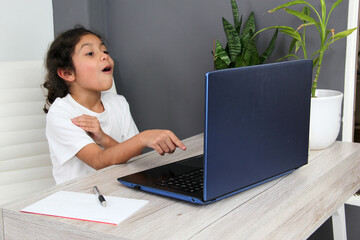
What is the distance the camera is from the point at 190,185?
3.33ft

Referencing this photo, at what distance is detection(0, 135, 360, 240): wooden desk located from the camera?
82 cm

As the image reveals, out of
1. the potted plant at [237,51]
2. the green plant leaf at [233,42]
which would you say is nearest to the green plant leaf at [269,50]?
the potted plant at [237,51]

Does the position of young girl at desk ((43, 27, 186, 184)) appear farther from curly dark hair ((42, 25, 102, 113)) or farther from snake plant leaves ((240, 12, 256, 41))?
snake plant leaves ((240, 12, 256, 41))

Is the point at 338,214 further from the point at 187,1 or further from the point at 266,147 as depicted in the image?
the point at 187,1

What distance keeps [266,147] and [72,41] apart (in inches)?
37.2

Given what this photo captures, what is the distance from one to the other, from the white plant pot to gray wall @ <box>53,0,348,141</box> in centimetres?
39

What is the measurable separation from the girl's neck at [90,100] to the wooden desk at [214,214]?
497mm

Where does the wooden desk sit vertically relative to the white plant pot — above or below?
below

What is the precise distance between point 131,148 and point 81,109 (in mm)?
416

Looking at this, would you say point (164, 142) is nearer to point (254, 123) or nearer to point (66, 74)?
point (254, 123)

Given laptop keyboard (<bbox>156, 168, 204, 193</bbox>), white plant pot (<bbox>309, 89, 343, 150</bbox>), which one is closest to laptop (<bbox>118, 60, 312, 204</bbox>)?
laptop keyboard (<bbox>156, 168, 204, 193</bbox>)

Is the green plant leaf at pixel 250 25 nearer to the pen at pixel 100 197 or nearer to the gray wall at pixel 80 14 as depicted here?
the gray wall at pixel 80 14

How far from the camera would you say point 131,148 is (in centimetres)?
128

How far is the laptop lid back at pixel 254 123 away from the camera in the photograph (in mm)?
A: 865
